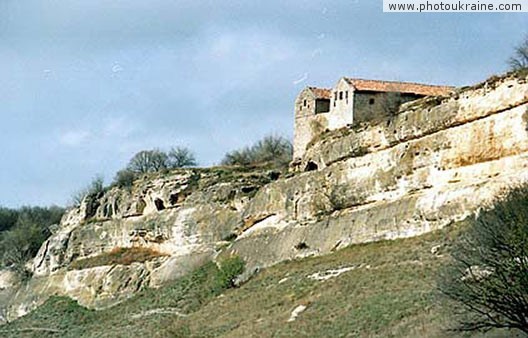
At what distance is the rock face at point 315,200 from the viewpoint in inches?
1865

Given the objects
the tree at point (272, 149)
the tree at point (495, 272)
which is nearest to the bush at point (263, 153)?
the tree at point (272, 149)

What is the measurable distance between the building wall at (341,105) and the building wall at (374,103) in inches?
18.1

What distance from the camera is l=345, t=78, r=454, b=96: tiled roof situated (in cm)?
6600

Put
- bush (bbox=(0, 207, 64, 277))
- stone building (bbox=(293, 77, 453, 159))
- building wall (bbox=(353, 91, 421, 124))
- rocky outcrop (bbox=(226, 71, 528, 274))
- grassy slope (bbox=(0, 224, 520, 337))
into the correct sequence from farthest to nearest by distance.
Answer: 1. bush (bbox=(0, 207, 64, 277))
2. stone building (bbox=(293, 77, 453, 159))
3. building wall (bbox=(353, 91, 421, 124))
4. rocky outcrop (bbox=(226, 71, 528, 274))
5. grassy slope (bbox=(0, 224, 520, 337))

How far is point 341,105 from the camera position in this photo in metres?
67.3

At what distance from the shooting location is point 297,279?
51562 millimetres

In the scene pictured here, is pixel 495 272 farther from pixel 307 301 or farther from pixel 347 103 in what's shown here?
pixel 347 103

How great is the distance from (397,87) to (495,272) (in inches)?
1556

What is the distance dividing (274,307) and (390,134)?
13489 millimetres

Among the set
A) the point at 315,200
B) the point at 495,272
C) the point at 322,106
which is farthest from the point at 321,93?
the point at 495,272

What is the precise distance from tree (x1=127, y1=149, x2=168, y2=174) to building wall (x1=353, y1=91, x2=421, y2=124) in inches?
1479

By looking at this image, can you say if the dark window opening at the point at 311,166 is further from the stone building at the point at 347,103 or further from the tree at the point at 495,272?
the tree at the point at 495,272

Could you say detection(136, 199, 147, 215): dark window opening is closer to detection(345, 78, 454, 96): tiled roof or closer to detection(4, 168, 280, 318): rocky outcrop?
detection(4, 168, 280, 318): rocky outcrop

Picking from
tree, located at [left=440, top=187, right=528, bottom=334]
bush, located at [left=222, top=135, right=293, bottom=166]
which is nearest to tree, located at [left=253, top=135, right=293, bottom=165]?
bush, located at [left=222, top=135, right=293, bottom=166]
